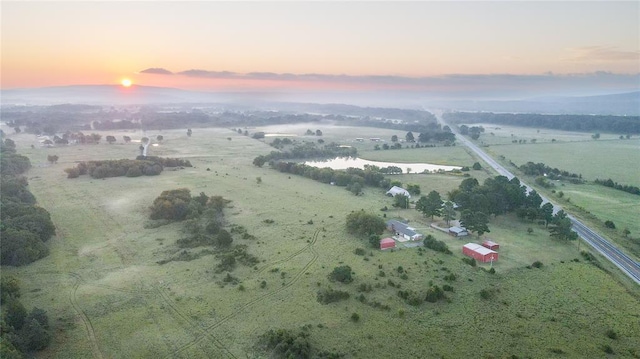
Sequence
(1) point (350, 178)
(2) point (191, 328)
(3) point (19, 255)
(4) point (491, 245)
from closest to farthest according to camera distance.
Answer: (2) point (191, 328)
(3) point (19, 255)
(4) point (491, 245)
(1) point (350, 178)

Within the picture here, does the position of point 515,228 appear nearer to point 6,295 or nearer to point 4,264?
point 6,295

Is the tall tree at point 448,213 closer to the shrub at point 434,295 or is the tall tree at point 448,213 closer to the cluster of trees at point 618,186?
the shrub at point 434,295

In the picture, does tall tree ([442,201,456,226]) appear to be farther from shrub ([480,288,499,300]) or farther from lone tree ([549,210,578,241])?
shrub ([480,288,499,300])

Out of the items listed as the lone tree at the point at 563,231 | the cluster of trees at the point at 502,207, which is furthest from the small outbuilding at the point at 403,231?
the lone tree at the point at 563,231

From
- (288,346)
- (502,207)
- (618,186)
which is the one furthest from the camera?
(618,186)

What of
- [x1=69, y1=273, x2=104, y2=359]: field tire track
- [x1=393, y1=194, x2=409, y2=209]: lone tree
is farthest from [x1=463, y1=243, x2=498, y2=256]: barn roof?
[x1=69, y1=273, x2=104, y2=359]: field tire track

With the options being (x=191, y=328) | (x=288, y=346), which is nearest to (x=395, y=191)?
(x=288, y=346)

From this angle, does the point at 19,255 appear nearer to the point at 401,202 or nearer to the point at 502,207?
the point at 401,202
